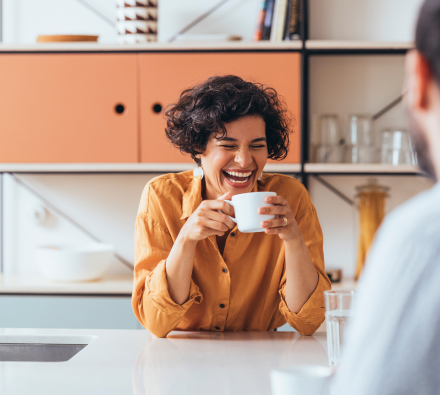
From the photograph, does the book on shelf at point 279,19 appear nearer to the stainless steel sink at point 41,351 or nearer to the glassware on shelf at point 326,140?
the glassware on shelf at point 326,140

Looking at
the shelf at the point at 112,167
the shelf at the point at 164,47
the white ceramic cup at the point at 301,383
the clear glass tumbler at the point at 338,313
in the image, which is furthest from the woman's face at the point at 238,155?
the shelf at the point at 164,47

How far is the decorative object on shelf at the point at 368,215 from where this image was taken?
237 centimetres

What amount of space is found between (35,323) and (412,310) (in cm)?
207

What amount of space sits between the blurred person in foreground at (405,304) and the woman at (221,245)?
802mm

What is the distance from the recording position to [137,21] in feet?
7.53

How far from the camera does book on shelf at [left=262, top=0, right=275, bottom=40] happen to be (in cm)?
229

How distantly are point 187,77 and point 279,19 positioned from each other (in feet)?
1.56

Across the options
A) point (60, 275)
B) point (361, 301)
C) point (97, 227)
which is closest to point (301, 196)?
point (361, 301)

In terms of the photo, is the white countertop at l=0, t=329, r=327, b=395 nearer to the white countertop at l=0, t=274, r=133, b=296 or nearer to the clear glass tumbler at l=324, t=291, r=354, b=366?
the clear glass tumbler at l=324, t=291, r=354, b=366

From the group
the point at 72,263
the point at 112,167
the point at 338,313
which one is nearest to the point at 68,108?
the point at 112,167

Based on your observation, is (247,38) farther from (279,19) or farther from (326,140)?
(326,140)

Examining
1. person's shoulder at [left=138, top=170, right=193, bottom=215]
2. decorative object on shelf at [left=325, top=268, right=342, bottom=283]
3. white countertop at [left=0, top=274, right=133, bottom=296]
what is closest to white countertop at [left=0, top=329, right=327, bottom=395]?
person's shoulder at [left=138, top=170, right=193, bottom=215]

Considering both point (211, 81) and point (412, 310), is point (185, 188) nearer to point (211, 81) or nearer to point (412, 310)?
point (211, 81)

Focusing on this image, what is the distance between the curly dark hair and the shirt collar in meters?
0.09
